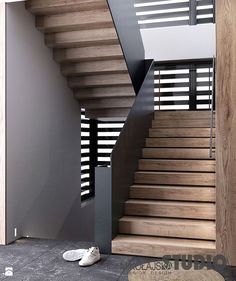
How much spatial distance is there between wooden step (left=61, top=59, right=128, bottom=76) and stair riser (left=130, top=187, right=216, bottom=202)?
178 centimetres

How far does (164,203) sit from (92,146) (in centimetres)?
327

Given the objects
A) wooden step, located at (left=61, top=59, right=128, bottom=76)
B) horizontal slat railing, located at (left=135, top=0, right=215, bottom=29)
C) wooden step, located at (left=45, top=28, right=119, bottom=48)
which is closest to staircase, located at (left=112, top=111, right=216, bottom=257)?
wooden step, located at (left=61, top=59, right=128, bottom=76)

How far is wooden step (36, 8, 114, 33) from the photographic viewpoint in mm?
4398

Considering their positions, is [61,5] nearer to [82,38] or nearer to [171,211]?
[82,38]

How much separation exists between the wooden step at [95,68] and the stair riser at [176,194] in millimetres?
1784

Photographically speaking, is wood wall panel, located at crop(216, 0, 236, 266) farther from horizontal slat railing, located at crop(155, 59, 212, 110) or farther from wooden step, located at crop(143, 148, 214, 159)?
horizontal slat railing, located at crop(155, 59, 212, 110)

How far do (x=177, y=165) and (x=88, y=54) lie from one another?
6.51 feet

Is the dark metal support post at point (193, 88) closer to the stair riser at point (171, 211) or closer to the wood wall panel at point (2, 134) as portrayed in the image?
the stair riser at point (171, 211)

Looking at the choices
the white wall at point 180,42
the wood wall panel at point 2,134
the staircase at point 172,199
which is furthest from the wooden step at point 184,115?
the wood wall panel at point 2,134

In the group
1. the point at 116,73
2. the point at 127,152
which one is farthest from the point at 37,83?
the point at 127,152

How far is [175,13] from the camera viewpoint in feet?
25.7

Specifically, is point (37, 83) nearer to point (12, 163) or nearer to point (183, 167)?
point (12, 163)

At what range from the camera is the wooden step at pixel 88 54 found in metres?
4.89

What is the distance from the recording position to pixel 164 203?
4.28m
